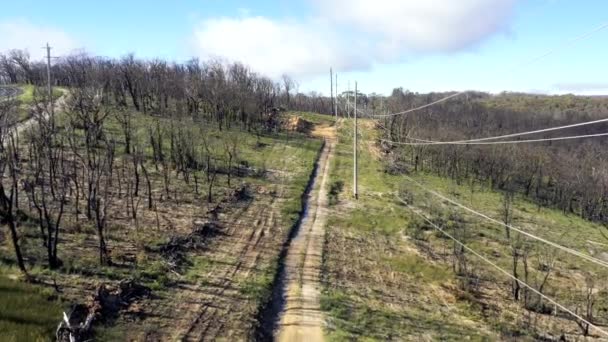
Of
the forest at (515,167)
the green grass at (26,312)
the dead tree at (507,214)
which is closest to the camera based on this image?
the green grass at (26,312)

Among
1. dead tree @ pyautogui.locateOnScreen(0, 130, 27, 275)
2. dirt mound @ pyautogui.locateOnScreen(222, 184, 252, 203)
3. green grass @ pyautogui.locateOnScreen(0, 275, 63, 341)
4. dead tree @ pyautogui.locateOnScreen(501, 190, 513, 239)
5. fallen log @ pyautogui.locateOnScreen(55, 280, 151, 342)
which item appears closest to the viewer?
fallen log @ pyautogui.locateOnScreen(55, 280, 151, 342)

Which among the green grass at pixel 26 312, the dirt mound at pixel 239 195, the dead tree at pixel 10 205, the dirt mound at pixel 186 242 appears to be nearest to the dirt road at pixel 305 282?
the dirt mound at pixel 186 242

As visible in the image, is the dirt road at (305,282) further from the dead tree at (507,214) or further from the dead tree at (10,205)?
the dead tree at (507,214)

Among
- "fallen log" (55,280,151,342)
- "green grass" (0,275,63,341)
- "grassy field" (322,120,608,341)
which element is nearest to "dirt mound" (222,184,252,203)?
"grassy field" (322,120,608,341)

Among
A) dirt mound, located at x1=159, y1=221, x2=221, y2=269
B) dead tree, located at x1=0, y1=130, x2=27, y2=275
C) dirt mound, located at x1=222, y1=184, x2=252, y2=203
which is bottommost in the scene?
dirt mound, located at x1=159, y1=221, x2=221, y2=269

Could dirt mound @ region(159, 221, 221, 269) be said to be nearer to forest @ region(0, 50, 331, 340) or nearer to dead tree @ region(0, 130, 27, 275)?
forest @ region(0, 50, 331, 340)

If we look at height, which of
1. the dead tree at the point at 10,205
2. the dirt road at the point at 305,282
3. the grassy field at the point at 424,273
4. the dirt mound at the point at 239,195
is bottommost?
the grassy field at the point at 424,273

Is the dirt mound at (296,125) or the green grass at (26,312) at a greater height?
the dirt mound at (296,125)
